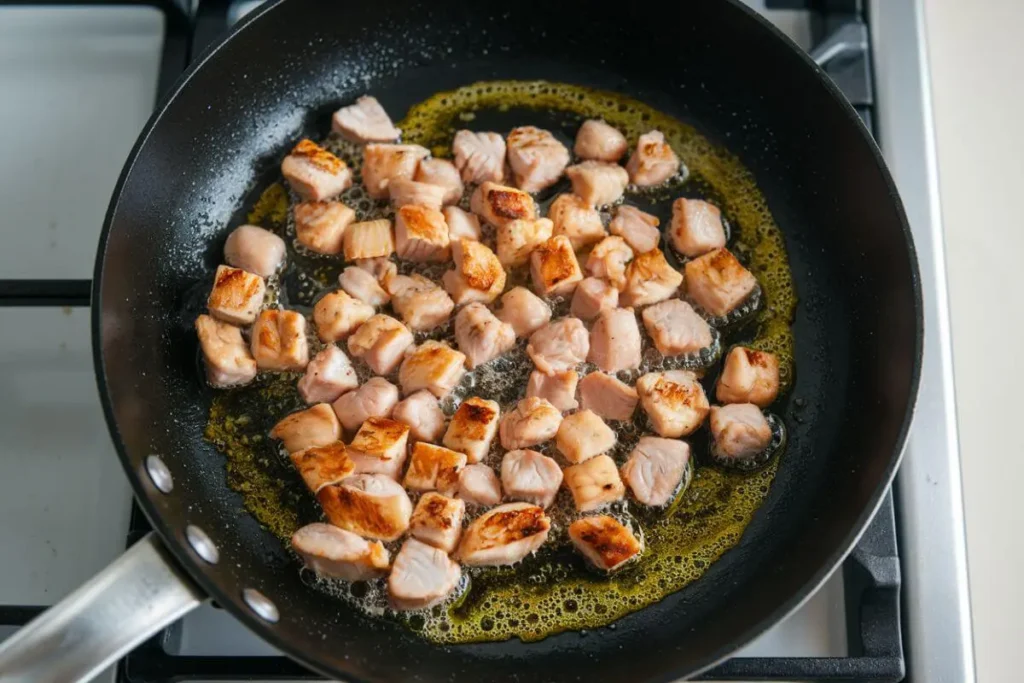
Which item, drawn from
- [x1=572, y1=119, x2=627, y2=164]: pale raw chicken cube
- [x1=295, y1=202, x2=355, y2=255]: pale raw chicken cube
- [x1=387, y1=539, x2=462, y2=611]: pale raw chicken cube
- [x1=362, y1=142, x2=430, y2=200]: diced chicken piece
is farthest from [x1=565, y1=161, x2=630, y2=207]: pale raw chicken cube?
[x1=387, y1=539, x2=462, y2=611]: pale raw chicken cube

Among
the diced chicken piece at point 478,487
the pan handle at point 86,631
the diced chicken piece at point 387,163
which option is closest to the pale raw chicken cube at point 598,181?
the diced chicken piece at point 387,163

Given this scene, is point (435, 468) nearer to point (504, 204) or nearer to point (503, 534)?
point (503, 534)

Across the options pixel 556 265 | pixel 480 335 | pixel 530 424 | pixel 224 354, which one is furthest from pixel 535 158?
pixel 224 354

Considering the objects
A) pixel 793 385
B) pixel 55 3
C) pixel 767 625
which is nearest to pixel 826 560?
pixel 767 625

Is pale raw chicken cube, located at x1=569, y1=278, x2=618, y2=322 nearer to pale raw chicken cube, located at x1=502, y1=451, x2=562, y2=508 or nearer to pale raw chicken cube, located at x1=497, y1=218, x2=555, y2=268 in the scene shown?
pale raw chicken cube, located at x1=497, y1=218, x2=555, y2=268

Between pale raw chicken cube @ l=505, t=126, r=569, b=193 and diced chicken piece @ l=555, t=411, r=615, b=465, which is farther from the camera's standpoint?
pale raw chicken cube @ l=505, t=126, r=569, b=193

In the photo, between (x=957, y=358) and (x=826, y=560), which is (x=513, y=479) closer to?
(x=826, y=560)
